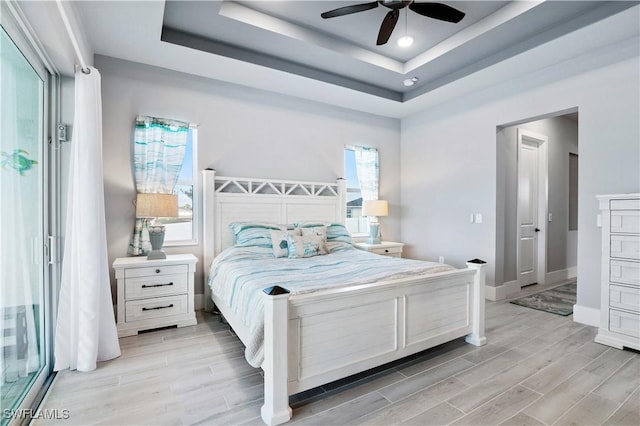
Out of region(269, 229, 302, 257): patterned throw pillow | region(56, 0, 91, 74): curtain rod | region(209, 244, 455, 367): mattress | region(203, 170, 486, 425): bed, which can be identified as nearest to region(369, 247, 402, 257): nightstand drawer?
region(209, 244, 455, 367): mattress

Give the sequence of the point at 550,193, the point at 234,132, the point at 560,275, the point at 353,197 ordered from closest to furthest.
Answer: the point at 234,132 → the point at 353,197 → the point at 550,193 → the point at 560,275

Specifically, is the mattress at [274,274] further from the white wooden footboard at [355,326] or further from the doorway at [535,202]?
the doorway at [535,202]

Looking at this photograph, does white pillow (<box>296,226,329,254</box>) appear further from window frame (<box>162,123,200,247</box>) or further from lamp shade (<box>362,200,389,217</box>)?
window frame (<box>162,123,200,247</box>)

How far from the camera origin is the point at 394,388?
6.75ft

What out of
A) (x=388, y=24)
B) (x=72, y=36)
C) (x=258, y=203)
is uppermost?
(x=388, y=24)

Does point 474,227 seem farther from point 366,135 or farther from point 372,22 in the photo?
point 372,22

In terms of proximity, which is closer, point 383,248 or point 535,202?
point 383,248

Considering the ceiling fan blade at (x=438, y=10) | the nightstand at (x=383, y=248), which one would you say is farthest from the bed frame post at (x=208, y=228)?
the ceiling fan blade at (x=438, y=10)

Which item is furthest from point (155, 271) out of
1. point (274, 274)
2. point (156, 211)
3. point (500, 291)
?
point (500, 291)

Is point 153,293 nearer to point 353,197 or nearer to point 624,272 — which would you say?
point 353,197

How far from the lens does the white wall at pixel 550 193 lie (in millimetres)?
4113

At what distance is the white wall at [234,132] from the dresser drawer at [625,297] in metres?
2.88

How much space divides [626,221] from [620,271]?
44 cm

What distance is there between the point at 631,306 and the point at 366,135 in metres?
3.67
